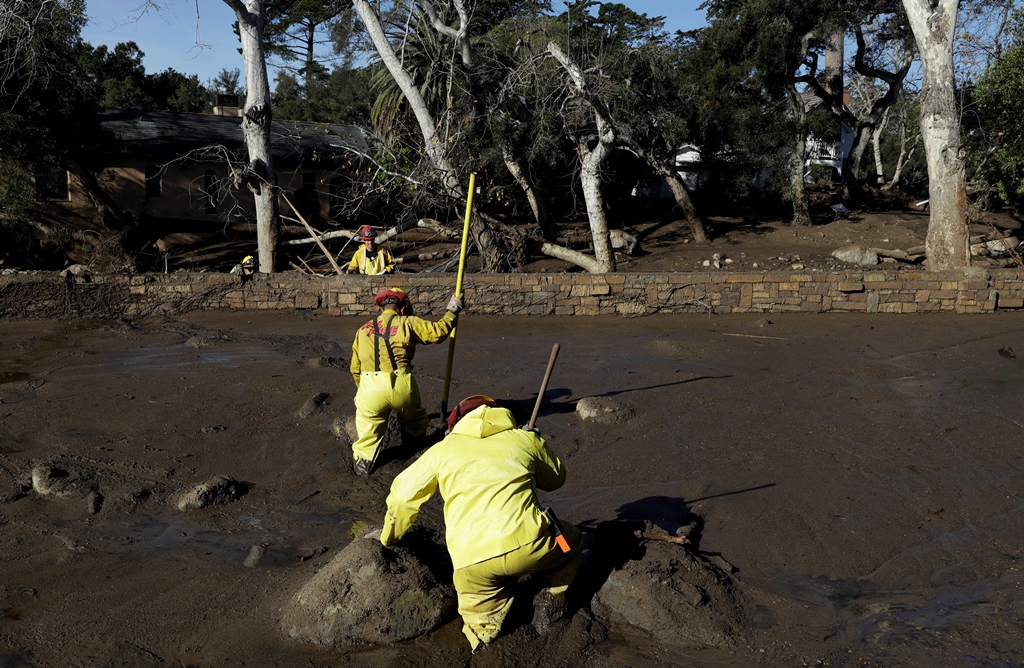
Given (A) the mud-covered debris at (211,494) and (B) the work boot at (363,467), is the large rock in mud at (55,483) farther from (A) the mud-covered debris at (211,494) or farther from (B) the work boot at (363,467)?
(B) the work boot at (363,467)

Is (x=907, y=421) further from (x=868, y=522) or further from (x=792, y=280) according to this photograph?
(x=792, y=280)

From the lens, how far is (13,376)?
369 inches

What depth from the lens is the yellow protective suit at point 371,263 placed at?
43.1 feet

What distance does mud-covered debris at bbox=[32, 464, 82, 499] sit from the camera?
6.33 metres

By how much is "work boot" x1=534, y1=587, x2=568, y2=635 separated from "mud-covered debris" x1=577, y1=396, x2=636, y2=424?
3.25 meters

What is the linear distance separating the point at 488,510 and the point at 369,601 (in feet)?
2.81

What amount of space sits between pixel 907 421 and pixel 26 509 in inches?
287

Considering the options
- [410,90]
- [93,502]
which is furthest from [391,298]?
[410,90]

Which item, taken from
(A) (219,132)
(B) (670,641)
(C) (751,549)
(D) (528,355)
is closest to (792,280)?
(D) (528,355)

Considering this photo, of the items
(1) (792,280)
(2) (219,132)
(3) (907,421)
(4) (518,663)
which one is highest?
(2) (219,132)

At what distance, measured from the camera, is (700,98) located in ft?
69.2

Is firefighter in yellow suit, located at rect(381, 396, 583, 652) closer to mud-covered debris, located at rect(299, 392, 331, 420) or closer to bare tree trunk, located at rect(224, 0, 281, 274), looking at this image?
mud-covered debris, located at rect(299, 392, 331, 420)

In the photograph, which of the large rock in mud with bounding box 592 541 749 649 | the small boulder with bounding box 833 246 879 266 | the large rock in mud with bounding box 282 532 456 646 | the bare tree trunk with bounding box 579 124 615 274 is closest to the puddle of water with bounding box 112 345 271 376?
the large rock in mud with bounding box 282 532 456 646

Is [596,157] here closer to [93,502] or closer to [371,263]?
[371,263]
